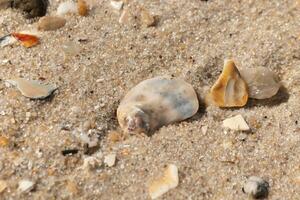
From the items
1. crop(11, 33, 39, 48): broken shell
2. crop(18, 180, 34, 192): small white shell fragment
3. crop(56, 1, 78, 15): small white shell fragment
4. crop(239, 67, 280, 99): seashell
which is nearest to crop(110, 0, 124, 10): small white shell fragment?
crop(56, 1, 78, 15): small white shell fragment

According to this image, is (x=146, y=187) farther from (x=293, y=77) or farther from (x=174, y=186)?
(x=293, y=77)

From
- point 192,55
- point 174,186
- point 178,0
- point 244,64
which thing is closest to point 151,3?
point 178,0

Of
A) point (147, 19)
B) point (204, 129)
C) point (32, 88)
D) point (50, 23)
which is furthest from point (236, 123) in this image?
point (50, 23)

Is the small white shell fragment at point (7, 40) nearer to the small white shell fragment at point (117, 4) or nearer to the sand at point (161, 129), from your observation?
the sand at point (161, 129)

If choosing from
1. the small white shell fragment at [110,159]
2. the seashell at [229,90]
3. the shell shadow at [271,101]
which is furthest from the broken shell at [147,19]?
the small white shell fragment at [110,159]

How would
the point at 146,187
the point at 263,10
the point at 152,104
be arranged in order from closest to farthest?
the point at 146,187
the point at 152,104
the point at 263,10

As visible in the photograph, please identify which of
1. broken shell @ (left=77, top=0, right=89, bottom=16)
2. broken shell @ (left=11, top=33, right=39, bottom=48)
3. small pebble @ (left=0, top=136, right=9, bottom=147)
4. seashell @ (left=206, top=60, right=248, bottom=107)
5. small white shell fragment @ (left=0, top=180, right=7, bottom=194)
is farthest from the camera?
broken shell @ (left=77, top=0, right=89, bottom=16)

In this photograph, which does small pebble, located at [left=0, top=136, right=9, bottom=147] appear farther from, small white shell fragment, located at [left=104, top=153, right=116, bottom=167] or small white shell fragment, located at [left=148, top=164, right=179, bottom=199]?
small white shell fragment, located at [left=148, top=164, right=179, bottom=199]
